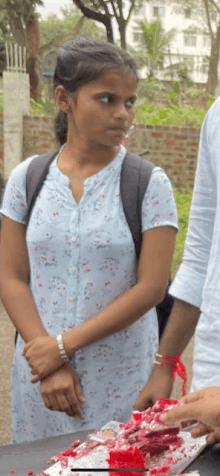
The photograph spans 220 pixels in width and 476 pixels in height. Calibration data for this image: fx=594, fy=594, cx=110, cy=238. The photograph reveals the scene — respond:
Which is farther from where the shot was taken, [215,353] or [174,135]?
[174,135]

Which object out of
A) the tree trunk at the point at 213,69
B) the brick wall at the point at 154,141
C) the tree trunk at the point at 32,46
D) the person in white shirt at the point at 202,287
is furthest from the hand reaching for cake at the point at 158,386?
the tree trunk at the point at 213,69

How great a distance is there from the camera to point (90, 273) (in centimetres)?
177

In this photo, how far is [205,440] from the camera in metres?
1.06

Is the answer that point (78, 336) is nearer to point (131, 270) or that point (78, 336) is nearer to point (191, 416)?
point (131, 270)

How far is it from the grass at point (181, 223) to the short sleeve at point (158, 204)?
197 inches

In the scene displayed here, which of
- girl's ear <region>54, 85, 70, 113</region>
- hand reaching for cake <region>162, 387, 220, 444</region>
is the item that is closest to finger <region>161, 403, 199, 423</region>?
hand reaching for cake <region>162, 387, 220, 444</region>

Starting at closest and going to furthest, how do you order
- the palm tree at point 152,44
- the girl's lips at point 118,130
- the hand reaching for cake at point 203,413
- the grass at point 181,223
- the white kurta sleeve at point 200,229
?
the hand reaching for cake at point 203,413, the white kurta sleeve at point 200,229, the girl's lips at point 118,130, the grass at point 181,223, the palm tree at point 152,44

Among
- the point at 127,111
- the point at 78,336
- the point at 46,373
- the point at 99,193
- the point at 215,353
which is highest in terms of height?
the point at 127,111

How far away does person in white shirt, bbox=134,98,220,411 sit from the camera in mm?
1238

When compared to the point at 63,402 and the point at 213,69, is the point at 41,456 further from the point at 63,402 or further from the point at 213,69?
the point at 213,69

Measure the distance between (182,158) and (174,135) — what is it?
406 mm

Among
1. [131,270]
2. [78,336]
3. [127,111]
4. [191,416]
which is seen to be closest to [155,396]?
[78,336]

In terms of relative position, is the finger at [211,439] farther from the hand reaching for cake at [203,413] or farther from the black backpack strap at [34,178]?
the black backpack strap at [34,178]

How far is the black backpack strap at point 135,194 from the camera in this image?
5.78 ft
